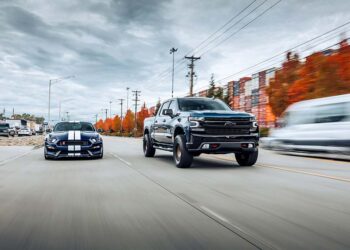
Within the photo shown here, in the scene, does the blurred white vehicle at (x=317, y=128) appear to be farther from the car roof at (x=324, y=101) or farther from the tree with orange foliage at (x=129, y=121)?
the tree with orange foliage at (x=129, y=121)

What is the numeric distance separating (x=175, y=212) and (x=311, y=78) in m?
28.8

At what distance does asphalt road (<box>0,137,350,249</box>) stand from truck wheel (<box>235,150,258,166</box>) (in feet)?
7.58

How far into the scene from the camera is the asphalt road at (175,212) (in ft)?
13.2

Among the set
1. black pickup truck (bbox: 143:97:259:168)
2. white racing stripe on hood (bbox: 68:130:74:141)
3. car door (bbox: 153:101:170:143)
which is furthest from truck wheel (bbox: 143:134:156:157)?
black pickup truck (bbox: 143:97:259:168)

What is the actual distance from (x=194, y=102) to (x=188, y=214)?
768cm

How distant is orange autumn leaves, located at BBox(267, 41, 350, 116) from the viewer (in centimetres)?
2892

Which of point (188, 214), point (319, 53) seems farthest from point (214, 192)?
point (319, 53)

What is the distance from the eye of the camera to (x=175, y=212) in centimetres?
540

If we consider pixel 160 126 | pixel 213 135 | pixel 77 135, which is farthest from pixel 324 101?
pixel 77 135

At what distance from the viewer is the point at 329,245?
152 inches

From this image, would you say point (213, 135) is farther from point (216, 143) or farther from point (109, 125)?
point (109, 125)

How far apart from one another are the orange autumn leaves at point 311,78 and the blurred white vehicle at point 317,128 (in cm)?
1106

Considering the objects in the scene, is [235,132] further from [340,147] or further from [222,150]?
[340,147]

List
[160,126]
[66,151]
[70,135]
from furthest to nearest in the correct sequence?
1. [70,135]
2. [66,151]
3. [160,126]
